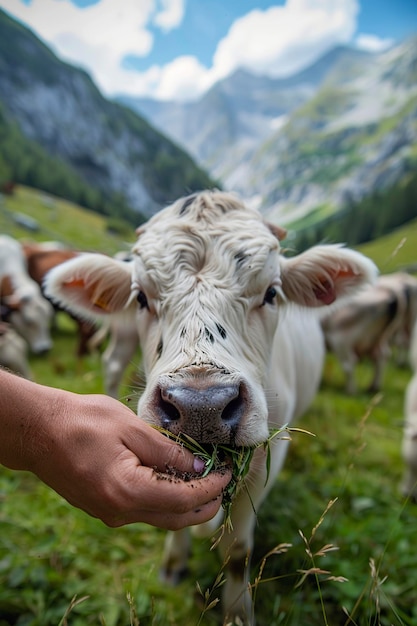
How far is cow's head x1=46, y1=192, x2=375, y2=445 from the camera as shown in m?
1.41

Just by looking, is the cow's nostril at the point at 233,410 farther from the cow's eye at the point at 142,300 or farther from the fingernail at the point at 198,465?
the cow's eye at the point at 142,300

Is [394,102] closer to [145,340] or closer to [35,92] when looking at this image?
[145,340]

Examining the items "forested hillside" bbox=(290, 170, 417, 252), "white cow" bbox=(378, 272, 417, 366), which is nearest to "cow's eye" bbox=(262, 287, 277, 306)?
"white cow" bbox=(378, 272, 417, 366)

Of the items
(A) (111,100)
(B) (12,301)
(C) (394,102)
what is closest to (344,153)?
(C) (394,102)

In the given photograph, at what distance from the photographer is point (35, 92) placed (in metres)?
69.5

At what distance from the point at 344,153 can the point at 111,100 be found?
7431 centimetres

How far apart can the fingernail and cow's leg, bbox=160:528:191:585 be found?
1.81 meters

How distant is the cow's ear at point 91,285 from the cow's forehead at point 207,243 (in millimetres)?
287

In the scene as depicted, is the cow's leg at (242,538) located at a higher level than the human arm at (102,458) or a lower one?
lower

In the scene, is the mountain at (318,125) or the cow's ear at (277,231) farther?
the mountain at (318,125)

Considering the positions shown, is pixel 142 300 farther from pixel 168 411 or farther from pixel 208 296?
pixel 168 411

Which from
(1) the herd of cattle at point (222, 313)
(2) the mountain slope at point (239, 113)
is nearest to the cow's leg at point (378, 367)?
(1) the herd of cattle at point (222, 313)

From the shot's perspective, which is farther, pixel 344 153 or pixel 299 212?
pixel 344 153

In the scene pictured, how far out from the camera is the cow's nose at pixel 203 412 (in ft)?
4.38
